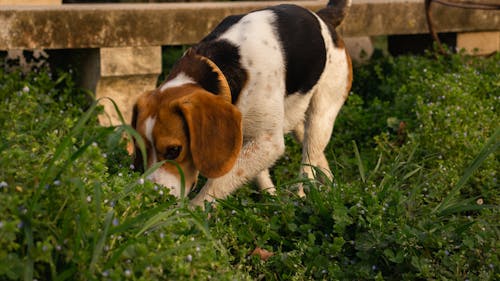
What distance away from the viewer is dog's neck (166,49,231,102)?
168 inches

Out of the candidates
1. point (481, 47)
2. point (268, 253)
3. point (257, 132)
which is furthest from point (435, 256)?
point (481, 47)

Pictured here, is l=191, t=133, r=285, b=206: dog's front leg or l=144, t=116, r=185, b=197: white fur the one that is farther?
l=191, t=133, r=285, b=206: dog's front leg

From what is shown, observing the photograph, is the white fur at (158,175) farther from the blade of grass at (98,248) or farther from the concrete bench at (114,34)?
the concrete bench at (114,34)

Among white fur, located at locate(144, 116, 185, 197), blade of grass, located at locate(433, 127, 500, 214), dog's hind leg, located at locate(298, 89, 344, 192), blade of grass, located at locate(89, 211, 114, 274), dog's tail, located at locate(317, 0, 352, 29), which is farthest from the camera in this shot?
dog's tail, located at locate(317, 0, 352, 29)

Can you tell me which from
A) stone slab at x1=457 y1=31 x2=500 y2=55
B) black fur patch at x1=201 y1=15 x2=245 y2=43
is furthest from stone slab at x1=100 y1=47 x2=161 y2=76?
stone slab at x1=457 y1=31 x2=500 y2=55

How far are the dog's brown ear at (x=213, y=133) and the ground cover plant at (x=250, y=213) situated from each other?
0.21 metres

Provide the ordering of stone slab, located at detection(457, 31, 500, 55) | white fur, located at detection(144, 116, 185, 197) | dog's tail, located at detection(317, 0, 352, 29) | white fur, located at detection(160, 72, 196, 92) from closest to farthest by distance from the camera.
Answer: white fur, located at detection(144, 116, 185, 197) → white fur, located at detection(160, 72, 196, 92) → dog's tail, located at detection(317, 0, 352, 29) → stone slab, located at detection(457, 31, 500, 55)

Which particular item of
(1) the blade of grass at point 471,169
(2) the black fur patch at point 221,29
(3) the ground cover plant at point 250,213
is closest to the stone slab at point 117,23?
(3) the ground cover plant at point 250,213

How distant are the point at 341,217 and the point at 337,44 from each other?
1669 mm

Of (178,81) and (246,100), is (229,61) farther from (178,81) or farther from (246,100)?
(178,81)

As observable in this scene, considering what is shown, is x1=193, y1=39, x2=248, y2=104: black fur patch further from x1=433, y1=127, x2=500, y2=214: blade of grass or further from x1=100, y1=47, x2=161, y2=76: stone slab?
x1=100, y1=47, x2=161, y2=76: stone slab

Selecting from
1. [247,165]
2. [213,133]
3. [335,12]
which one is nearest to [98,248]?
[213,133]

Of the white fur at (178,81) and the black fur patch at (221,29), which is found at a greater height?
the black fur patch at (221,29)

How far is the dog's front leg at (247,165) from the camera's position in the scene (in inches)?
172
